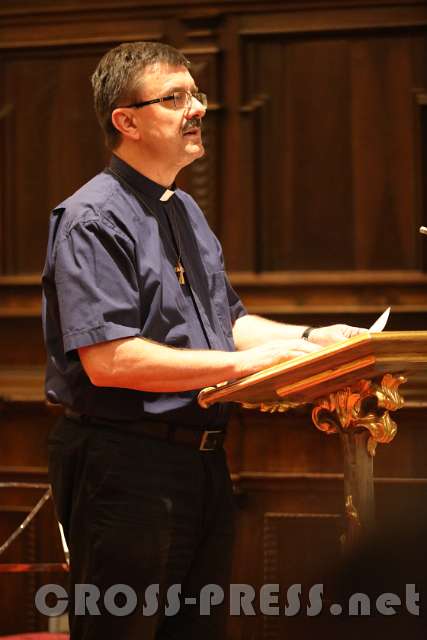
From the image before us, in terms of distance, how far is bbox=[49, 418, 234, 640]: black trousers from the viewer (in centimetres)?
198

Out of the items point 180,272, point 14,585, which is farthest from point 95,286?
point 14,585

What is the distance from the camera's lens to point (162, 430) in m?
2.06

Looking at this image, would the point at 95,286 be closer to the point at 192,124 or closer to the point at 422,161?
the point at 192,124

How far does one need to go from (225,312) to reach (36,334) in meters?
1.86

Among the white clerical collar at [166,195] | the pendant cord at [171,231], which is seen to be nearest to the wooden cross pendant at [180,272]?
the pendant cord at [171,231]

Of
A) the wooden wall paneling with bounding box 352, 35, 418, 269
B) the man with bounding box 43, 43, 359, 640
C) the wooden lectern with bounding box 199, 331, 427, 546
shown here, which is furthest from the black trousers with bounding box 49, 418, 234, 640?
the wooden wall paneling with bounding box 352, 35, 418, 269

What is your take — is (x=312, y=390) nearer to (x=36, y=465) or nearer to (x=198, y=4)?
(x=36, y=465)

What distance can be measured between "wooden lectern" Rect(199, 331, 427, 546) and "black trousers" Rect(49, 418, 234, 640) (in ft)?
0.82

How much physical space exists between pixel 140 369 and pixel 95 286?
0.20 metres

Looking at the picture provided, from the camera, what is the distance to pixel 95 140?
399 cm

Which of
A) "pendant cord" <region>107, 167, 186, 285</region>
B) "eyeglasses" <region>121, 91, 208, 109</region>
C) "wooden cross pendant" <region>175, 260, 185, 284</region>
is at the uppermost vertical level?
"eyeglasses" <region>121, 91, 208, 109</region>

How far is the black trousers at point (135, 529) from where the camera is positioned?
6.48ft

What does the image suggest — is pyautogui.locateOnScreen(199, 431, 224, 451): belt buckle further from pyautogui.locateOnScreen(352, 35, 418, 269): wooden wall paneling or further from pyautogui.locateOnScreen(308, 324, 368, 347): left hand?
pyautogui.locateOnScreen(352, 35, 418, 269): wooden wall paneling

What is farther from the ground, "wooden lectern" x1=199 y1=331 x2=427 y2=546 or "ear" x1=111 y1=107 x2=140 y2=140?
"ear" x1=111 y1=107 x2=140 y2=140
